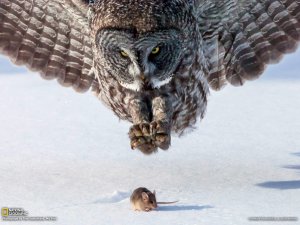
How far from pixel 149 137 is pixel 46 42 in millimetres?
2042

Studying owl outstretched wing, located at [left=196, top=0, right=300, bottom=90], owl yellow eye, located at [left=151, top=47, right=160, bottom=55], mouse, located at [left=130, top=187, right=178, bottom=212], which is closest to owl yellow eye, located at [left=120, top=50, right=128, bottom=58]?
owl yellow eye, located at [left=151, top=47, right=160, bottom=55]

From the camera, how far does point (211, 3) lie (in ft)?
21.3

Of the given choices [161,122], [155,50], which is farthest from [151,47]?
[161,122]

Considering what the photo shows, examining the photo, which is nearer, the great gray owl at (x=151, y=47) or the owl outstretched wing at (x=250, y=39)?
the great gray owl at (x=151, y=47)

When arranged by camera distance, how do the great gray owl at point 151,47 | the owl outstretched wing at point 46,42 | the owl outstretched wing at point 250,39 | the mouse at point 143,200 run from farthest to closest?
the owl outstretched wing at point 46,42, the owl outstretched wing at point 250,39, the great gray owl at point 151,47, the mouse at point 143,200

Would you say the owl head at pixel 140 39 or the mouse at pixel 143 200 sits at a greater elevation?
the owl head at pixel 140 39

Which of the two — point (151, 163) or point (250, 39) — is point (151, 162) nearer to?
point (151, 163)

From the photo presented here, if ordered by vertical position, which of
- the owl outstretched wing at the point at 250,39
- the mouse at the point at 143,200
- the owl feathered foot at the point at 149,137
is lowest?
the mouse at the point at 143,200

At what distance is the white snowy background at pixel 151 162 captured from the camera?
5.86 meters

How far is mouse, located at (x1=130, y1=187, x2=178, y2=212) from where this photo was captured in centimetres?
571

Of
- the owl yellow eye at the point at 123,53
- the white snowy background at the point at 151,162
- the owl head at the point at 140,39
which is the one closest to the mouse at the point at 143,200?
the white snowy background at the point at 151,162

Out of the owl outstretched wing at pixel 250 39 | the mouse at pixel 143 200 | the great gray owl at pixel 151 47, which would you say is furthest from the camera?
the owl outstretched wing at pixel 250 39

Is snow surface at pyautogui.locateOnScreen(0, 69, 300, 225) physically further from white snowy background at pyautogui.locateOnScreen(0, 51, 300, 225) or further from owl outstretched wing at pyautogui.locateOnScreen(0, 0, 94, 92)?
owl outstretched wing at pyautogui.locateOnScreen(0, 0, 94, 92)

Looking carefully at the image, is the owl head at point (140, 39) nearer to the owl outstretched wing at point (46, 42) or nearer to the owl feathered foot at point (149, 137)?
the owl feathered foot at point (149, 137)
